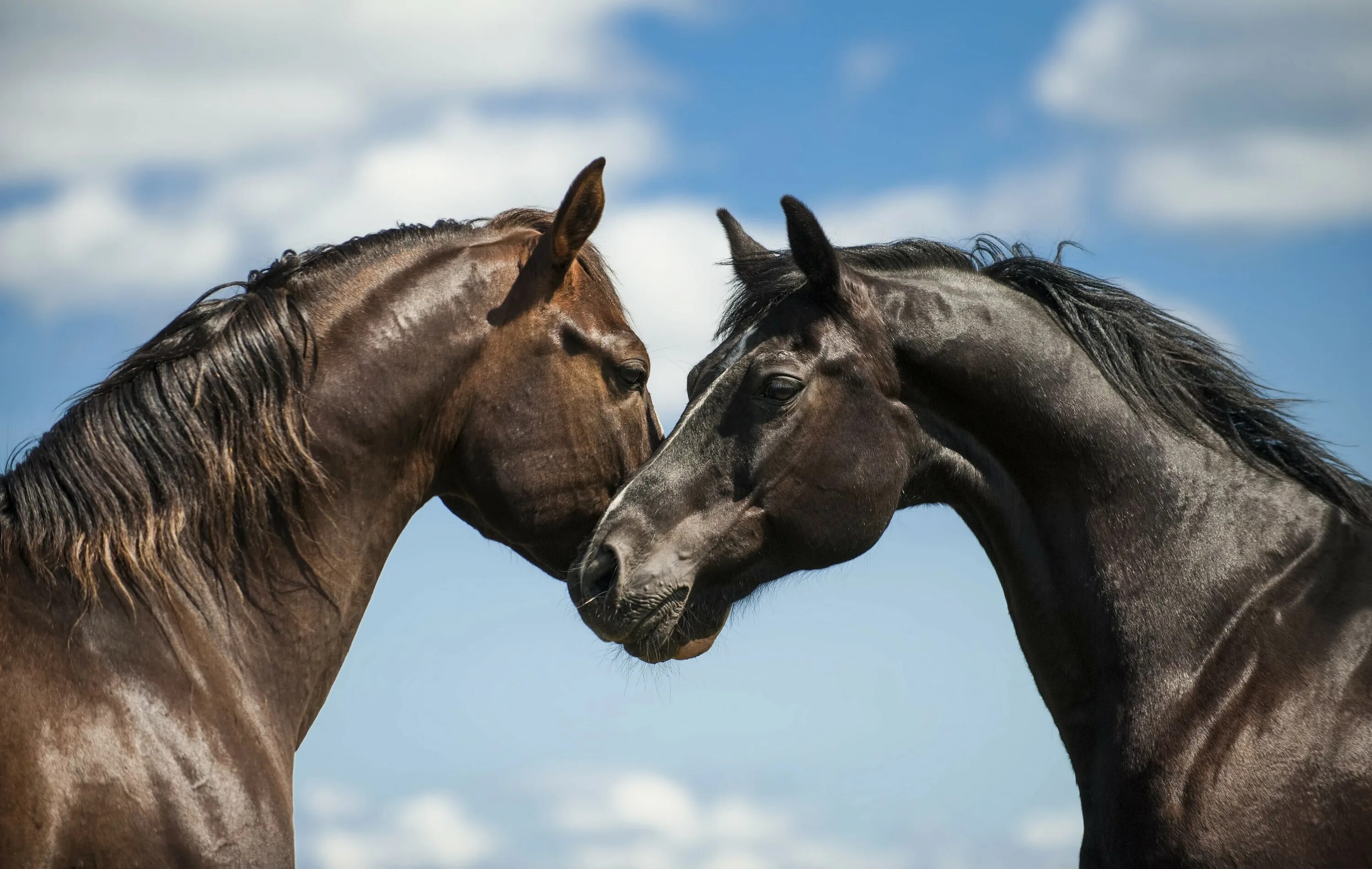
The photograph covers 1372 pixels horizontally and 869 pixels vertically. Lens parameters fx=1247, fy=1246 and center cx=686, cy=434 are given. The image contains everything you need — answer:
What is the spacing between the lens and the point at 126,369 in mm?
4531

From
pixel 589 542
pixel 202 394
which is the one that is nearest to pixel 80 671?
pixel 202 394

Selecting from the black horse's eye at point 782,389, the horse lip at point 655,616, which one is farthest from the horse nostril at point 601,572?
the black horse's eye at point 782,389

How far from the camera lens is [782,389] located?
197 inches

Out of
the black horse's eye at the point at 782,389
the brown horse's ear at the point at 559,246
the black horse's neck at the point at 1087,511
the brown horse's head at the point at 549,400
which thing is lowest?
the black horse's neck at the point at 1087,511

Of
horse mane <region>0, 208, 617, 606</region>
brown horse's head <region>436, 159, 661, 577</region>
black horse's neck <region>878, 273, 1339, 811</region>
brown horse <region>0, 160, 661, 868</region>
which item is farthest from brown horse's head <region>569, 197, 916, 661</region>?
horse mane <region>0, 208, 617, 606</region>

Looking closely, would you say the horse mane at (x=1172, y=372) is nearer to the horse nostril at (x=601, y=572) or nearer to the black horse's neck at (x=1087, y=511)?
the black horse's neck at (x=1087, y=511)

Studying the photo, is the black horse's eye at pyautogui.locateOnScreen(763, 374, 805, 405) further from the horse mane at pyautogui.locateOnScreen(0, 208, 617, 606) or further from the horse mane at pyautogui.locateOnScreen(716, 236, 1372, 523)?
the horse mane at pyautogui.locateOnScreen(0, 208, 617, 606)

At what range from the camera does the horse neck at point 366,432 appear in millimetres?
4582

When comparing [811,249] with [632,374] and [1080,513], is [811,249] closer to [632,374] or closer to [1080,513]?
[632,374]

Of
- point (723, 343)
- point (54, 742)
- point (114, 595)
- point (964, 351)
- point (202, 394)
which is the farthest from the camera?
point (723, 343)

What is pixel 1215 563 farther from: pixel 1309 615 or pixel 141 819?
pixel 141 819

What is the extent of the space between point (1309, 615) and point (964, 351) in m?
1.55

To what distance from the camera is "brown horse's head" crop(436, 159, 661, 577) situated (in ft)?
16.5

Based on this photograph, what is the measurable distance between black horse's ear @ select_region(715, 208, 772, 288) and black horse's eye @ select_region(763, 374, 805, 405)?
57cm
